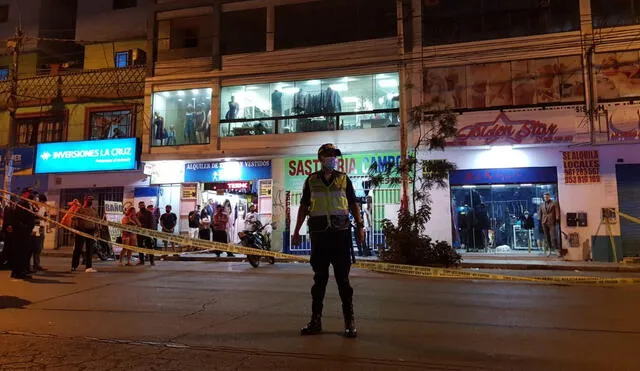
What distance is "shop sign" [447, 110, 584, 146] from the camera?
54.2 ft


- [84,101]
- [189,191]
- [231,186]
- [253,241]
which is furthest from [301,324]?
[84,101]

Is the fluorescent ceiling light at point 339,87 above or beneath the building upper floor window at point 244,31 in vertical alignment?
beneath

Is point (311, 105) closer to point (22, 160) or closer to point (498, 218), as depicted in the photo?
point (498, 218)

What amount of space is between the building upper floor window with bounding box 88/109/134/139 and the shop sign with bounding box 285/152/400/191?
8.07 m

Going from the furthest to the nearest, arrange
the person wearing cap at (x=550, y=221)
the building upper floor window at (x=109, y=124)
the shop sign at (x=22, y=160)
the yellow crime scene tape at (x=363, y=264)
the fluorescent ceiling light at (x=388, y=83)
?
the shop sign at (x=22, y=160), the building upper floor window at (x=109, y=124), the fluorescent ceiling light at (x=388, y=83), the person wearing cap at (x=550, y=221), the yellow crime scene tape at (x=363, y=264)

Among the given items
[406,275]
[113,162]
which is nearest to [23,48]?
[113,162]

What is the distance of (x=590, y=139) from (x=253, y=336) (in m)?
14.6

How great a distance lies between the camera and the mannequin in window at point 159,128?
2144 centimetres

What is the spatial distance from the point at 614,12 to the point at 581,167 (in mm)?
5303

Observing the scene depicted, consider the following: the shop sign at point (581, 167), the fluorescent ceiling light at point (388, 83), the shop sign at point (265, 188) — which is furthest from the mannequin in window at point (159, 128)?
the shop sign at point (581, 167)

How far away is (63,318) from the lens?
21.4 ft

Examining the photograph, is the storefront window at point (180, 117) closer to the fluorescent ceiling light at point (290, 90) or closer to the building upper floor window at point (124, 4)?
the fluorescent ceiling light at point (290, 90)

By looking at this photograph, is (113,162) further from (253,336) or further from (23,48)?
(253,336)

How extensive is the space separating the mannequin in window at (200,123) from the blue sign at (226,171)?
1068 mm
